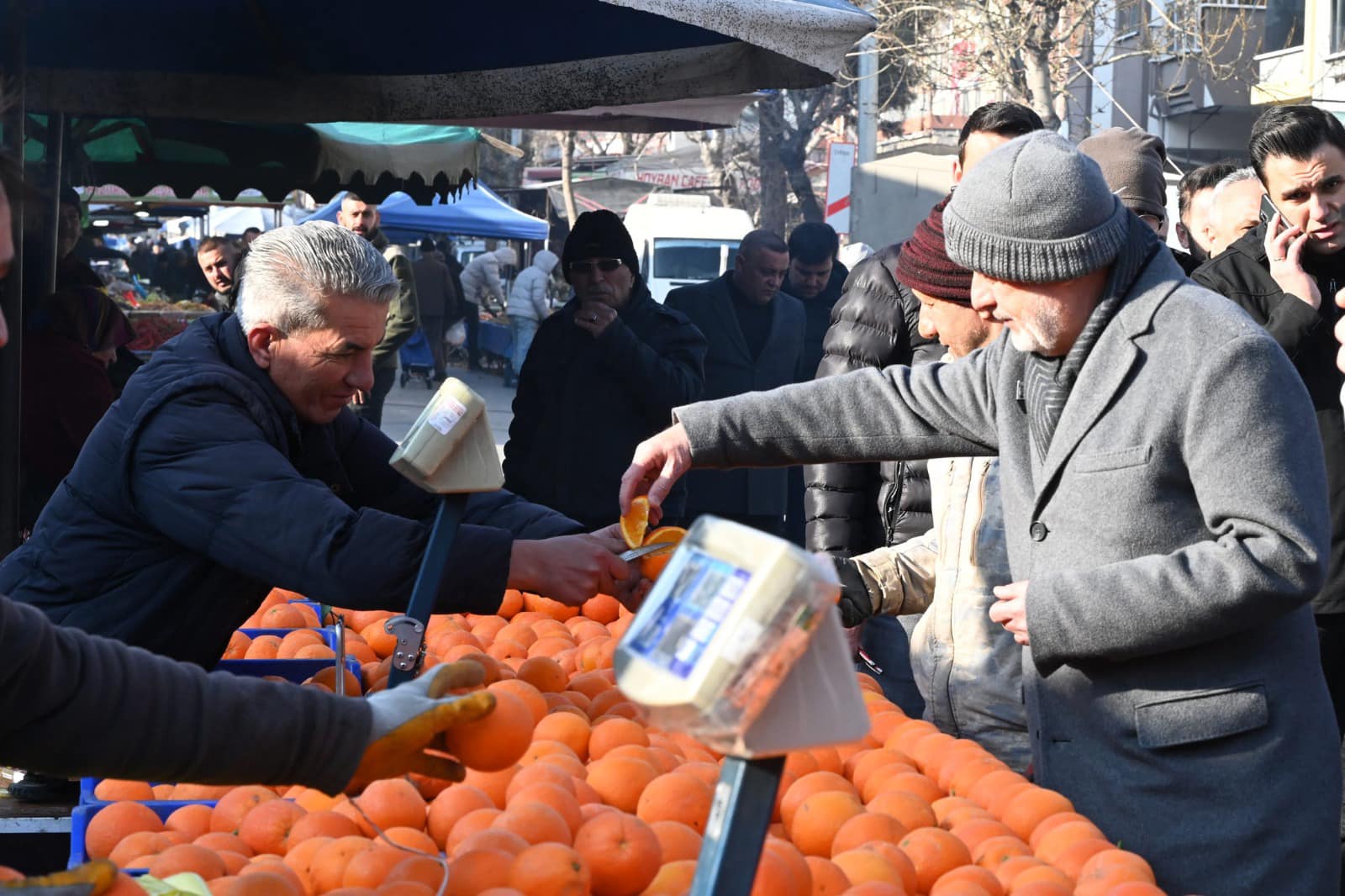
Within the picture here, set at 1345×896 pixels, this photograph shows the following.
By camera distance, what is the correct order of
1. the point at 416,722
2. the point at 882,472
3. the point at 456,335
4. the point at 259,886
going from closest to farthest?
the point at 416,722 → the point at 259,886 → the point at 882,472 → the point at 456,335

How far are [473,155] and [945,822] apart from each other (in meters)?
6.53

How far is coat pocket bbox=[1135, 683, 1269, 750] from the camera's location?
2.11 metres

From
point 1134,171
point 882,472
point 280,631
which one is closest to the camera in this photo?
point 280,631

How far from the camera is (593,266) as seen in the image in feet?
17.0

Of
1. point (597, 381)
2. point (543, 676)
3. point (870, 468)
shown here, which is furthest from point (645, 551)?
point (597, 381)

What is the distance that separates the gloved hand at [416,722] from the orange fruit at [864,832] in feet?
2.11

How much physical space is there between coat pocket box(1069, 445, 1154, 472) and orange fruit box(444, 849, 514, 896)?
1012 mm

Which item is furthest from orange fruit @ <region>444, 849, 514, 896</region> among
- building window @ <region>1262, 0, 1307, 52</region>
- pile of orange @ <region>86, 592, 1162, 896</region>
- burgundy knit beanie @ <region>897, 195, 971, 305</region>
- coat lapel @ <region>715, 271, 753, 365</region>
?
building window @ <region>1262, 0, 1307, 52</region>

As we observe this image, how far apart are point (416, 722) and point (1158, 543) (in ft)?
3.69

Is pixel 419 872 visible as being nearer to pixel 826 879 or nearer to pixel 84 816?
pixel 826 879

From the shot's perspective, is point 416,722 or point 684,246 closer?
point 416,722

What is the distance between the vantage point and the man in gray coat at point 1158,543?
2.01m

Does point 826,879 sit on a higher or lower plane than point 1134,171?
lower

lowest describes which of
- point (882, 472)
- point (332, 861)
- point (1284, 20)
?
point (332, 861)
